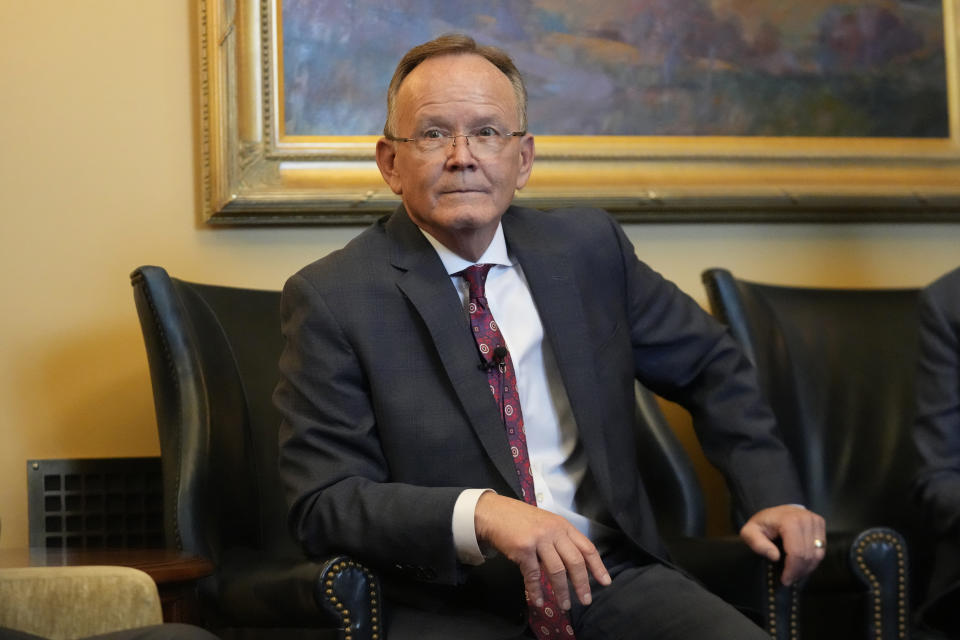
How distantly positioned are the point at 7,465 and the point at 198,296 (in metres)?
0.74

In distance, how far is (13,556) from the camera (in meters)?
2.37

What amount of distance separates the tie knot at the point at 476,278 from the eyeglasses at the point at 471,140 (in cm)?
22

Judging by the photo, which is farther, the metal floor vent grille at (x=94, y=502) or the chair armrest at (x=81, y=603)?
the metal floor vent grille at (x=94, y=502)

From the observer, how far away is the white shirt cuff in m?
1.99

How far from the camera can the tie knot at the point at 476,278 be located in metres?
2.34

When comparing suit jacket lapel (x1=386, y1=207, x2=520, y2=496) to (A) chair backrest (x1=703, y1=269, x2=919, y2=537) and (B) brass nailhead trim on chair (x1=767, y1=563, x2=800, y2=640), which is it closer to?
(B) brass nailhead trim on chair (x1=767, y1=563, x2=800, y2=640)

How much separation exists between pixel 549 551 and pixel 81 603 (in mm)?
818

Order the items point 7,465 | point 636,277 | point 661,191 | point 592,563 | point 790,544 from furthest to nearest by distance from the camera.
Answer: point 661,191 < point 7,465 < point 636,277 < point 790,544 < point 592,563

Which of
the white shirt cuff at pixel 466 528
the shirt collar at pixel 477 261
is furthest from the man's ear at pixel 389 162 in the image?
the white shirt cuff at pixel 466 528

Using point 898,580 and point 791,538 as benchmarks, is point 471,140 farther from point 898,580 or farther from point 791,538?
point 898,580

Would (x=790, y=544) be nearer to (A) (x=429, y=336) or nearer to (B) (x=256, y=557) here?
(A) (x=429, y=336)

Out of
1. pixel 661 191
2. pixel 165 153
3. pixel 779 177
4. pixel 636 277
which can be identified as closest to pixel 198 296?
pixel 165 153

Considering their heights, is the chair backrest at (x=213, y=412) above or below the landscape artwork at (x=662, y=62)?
below

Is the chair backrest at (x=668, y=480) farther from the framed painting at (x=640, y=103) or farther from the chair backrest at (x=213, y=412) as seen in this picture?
the chair backrest at (x=213, y=412)
